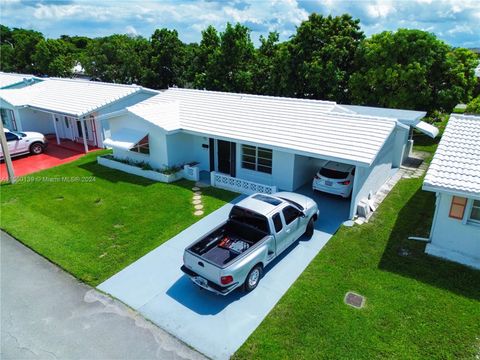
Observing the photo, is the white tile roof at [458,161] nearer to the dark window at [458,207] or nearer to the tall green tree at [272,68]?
the dark window at [458,207]

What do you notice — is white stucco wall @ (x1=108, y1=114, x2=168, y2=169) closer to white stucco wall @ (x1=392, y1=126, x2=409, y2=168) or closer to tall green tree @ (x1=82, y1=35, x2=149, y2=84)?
white stucco wall @ (x1=392, y1=126, x2=409, y2=168)

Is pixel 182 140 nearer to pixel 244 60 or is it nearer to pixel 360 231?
pixel 360 231

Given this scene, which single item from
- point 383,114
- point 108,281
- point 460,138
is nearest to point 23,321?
point 108,281

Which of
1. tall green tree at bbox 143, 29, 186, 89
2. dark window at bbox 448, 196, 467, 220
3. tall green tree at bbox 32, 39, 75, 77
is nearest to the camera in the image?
dark window at bbox 448, 196, 467, 220

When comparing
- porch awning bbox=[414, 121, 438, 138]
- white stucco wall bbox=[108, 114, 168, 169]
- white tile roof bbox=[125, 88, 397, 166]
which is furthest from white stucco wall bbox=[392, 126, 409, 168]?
white stucco wall bbox=[108, 114, 168, 169]

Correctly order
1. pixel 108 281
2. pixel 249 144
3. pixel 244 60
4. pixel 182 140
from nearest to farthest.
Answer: pixel 108 281 → pixel 249 144 → pixel 182 140 → pixel 244 60

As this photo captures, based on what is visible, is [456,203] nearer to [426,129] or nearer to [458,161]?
[458,161]
